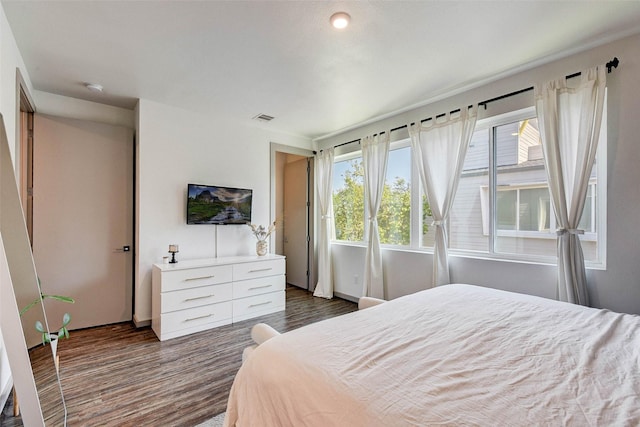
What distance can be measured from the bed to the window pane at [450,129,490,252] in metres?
1.43

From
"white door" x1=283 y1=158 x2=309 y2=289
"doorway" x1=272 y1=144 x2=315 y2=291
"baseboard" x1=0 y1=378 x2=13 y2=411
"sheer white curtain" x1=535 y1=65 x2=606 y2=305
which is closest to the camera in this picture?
"baseboard" x1=0 y1=378 x2=13 y2=411

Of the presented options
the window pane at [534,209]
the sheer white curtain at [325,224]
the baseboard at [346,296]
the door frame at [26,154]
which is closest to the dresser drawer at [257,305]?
the sheer white curtain at [325,224]

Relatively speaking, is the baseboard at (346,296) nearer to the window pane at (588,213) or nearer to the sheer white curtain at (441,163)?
the sheer white curtain at (441,163)

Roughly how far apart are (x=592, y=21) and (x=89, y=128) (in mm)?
4784

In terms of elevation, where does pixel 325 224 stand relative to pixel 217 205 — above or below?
below

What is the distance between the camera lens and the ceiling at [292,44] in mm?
1844

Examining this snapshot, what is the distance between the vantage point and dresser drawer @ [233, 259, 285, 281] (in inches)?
138

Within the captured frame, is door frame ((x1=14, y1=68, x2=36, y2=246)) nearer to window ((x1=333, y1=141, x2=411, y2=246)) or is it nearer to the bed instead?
the bed

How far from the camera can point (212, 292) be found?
3266mm

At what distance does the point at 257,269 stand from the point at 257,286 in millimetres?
221

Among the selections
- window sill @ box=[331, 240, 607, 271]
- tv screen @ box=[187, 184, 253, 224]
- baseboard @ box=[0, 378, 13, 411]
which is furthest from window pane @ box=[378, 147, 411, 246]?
baseboard @ box=[0, 378, 13, 411]

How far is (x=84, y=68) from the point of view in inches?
102

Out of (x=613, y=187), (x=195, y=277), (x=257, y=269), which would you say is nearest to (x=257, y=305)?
(x=257, y=269)

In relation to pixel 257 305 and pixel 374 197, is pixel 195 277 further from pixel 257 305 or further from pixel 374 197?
pixel 374 197
